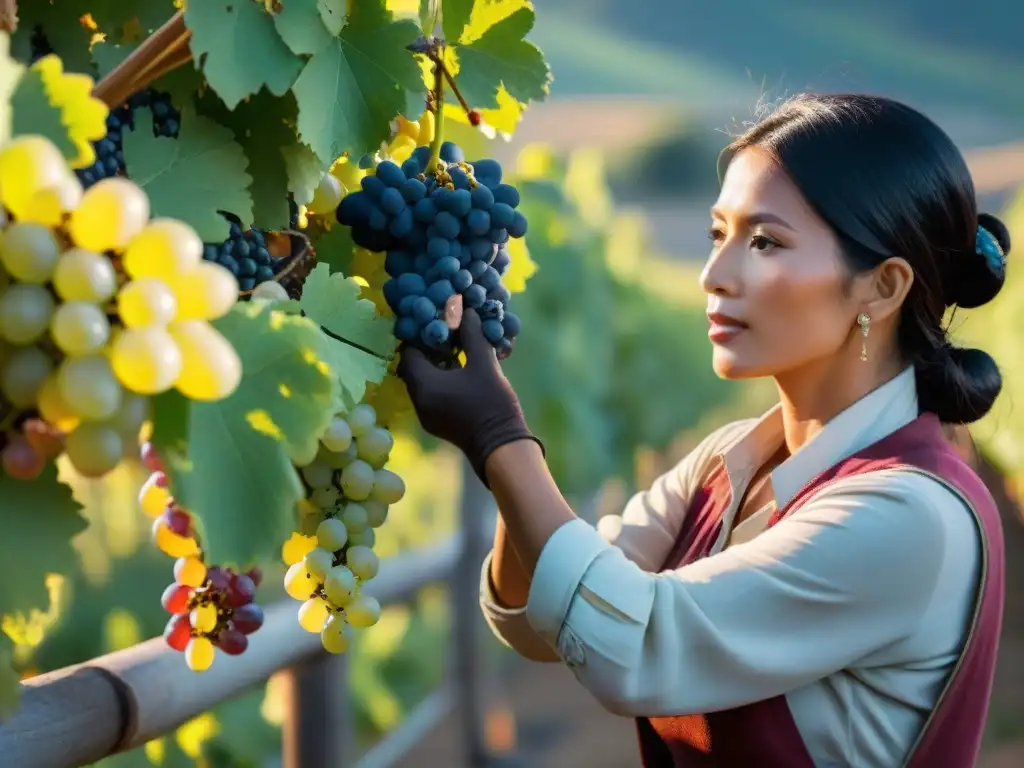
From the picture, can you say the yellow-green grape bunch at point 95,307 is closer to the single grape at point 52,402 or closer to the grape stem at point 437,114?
the single grape at point 52,402

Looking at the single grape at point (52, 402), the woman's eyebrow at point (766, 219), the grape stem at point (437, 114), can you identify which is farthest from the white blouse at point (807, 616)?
the single grape at point (52, 402)

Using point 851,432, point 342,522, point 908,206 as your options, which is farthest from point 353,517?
point 908,206

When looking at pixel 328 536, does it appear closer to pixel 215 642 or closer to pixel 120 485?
pixel 215 642

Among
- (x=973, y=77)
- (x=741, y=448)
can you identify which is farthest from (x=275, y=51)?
(x=973, y=77)

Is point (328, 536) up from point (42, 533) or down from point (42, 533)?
down

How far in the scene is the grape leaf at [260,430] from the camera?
0.76 meters

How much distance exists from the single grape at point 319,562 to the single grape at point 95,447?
40 cm

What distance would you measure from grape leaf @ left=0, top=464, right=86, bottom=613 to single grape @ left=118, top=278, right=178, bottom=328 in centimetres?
20

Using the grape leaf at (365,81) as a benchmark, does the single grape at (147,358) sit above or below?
below

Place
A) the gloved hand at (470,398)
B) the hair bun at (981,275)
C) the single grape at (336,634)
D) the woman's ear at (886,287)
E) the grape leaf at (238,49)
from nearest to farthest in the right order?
the grape leaf at (238,49), the single grape at (336,634), the gloved hand at (470,398), the woman's ear at (886,287), the hair bun at (981,275)

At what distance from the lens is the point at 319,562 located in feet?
3.49

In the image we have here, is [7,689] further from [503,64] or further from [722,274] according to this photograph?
[722,274]

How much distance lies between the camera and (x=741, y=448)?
1.79m

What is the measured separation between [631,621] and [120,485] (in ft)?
15.7
